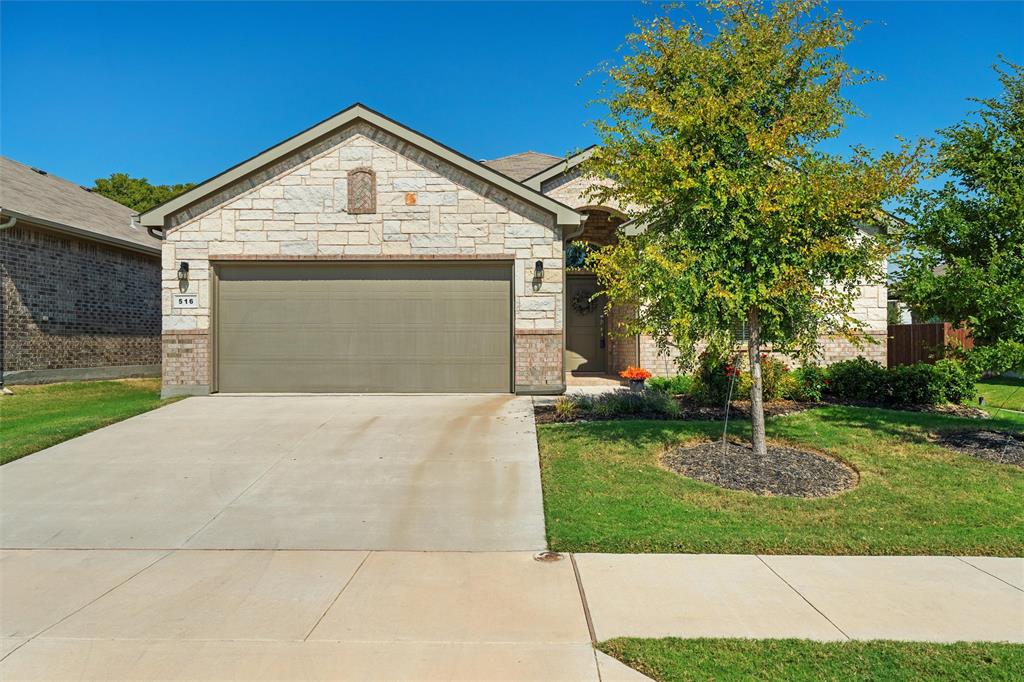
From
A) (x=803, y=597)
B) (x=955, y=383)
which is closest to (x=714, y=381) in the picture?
(x=955, y=383)

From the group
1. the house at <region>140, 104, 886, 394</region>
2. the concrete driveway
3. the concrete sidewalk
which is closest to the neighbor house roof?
the house at <region>140, 104, 886, 394</region>

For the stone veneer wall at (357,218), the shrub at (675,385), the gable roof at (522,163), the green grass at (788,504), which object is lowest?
the green grass at (788,504)

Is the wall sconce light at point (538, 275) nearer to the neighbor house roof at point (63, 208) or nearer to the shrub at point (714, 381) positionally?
the shrub at point (714, 381)

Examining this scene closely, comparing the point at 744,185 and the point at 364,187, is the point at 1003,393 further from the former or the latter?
the point at 364,187

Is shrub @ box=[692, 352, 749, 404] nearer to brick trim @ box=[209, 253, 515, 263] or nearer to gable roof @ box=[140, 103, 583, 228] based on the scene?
gable roof @ box=[140, 103, 583, 228]

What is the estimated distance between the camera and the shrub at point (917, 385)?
11898 mm

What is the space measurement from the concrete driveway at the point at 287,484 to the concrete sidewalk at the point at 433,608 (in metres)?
0.43

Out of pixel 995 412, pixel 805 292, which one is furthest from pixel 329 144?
pixel 995 412

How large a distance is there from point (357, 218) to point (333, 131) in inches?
72.8

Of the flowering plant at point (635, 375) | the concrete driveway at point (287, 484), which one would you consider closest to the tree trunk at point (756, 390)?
the concrete driveway at point (287, 484)

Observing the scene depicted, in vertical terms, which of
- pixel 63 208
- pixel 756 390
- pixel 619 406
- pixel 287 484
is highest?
pixel 63 208

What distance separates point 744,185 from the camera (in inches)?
277

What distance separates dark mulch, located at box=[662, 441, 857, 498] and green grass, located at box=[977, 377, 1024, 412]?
7.78 metres

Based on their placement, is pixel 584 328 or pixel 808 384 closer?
pixel 808 384
